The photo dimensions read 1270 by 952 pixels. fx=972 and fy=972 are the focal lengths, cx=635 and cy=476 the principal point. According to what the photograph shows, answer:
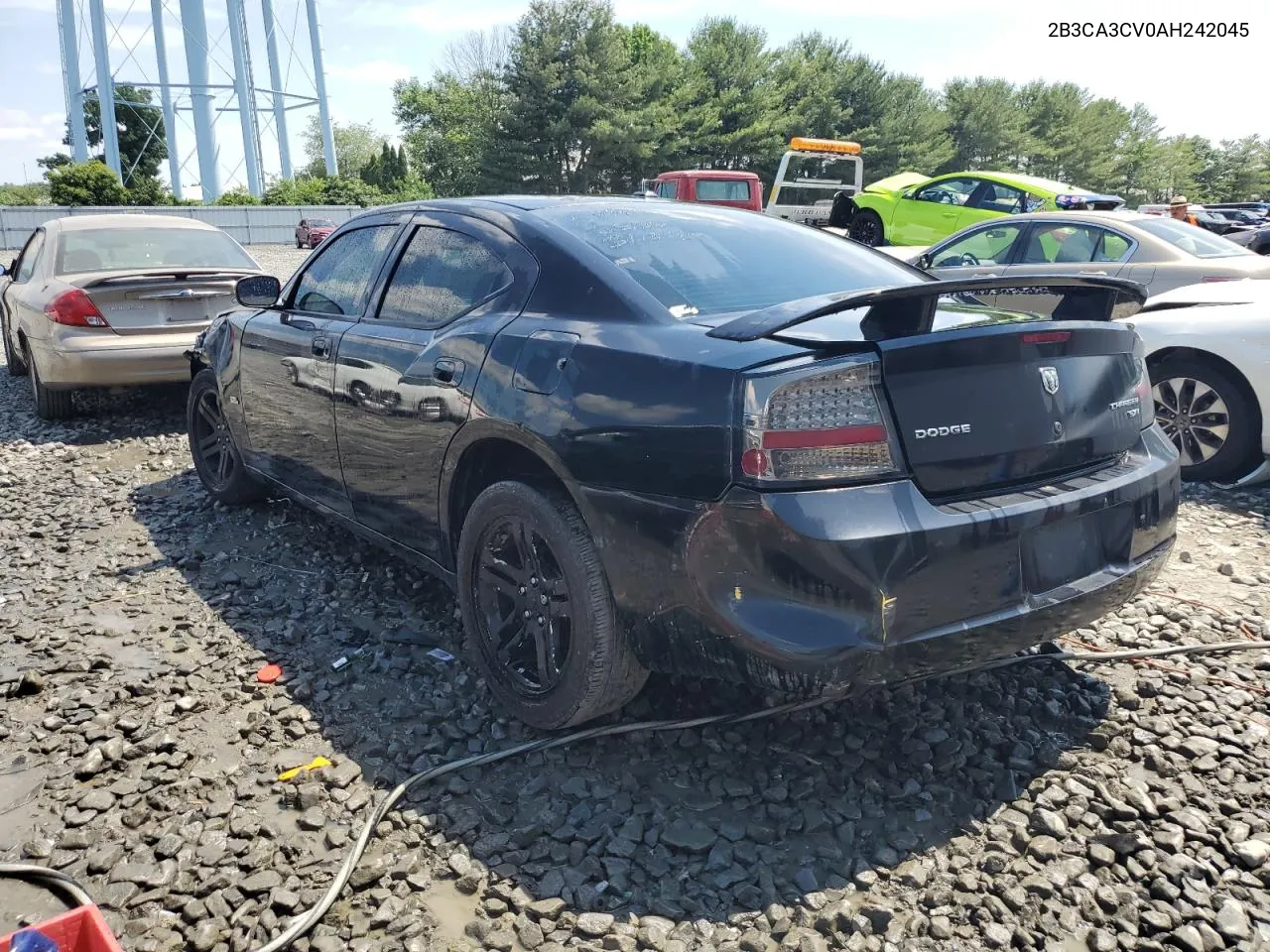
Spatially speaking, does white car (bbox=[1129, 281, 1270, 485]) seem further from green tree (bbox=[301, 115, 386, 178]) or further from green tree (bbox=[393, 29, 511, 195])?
green tree (bbox=[301, 115, 386, 178])

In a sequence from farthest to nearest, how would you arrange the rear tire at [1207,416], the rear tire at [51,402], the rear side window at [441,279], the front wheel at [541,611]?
the rear tire at [51,402], the rear tire at [1207,416], the rear side window at [441,279], the front wheel at [541,611]

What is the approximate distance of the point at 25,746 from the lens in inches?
118

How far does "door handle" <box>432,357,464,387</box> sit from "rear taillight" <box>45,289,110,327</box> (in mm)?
4860

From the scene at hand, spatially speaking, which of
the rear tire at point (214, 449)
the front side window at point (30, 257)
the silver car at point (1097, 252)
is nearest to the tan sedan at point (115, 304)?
the front side window at point (30, 257)

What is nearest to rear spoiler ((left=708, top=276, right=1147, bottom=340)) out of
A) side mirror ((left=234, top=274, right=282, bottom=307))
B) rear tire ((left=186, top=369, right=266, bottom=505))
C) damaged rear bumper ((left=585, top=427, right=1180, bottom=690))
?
damaged rear bumper ((left=585, top=427, right=1180, bottom=690))

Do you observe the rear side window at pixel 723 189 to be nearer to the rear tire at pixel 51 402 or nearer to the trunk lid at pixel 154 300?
the trunk lid at pixel 154 300

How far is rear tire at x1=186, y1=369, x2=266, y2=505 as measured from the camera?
5.12 meters

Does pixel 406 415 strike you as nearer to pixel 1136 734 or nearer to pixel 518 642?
pixel 518 642

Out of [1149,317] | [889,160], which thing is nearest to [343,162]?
[889,160]

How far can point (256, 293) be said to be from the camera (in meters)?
4.64

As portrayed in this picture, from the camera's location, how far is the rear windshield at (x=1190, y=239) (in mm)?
7601

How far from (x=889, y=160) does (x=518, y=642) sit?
56612 millimetres

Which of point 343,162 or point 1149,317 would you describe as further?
point 343,162

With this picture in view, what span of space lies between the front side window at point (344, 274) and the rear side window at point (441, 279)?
0.22 m
